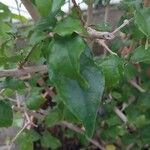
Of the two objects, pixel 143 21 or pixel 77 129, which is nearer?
pixel 143 21

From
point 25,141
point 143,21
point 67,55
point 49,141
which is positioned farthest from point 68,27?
point 49,141

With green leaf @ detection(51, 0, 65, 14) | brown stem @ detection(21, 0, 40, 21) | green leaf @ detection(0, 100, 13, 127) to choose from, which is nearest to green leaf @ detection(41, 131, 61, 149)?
brown stem @ detection(21, 0, 40, 21)

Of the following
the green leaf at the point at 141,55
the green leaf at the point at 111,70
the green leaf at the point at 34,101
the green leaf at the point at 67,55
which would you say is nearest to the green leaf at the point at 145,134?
the green leaf at the point at 34,101

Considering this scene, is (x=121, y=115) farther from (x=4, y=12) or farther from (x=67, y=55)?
(x=67, y=55)

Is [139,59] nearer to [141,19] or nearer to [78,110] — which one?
[141,19]

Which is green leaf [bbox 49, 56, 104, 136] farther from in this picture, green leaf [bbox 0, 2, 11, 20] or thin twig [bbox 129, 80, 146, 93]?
thin twig [bbox 129, 80, 146, 93]
